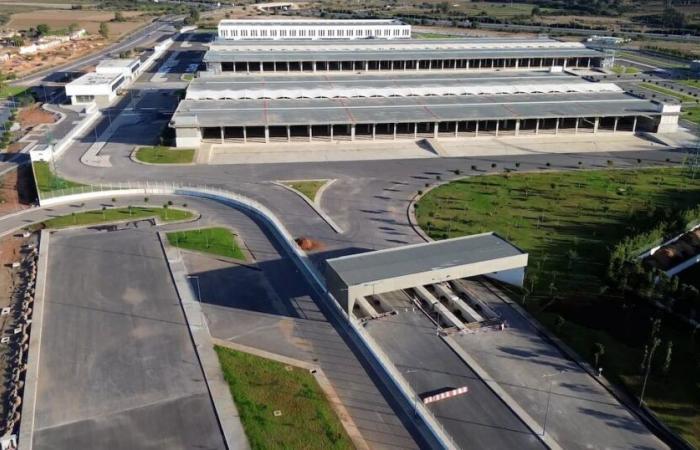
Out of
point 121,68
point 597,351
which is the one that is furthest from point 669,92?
point 121,68

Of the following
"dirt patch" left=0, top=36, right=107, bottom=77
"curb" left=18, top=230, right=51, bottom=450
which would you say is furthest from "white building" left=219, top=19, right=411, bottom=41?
"curb" left=18, top=230, right=51, bottom=450

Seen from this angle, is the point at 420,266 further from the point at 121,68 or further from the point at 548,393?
the point at 121,68

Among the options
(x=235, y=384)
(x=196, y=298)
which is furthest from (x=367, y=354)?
(x=196, y=298)

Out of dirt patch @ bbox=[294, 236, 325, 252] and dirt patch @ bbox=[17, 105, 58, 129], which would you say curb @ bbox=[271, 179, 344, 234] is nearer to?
dirt patch @ bbox=[294, 236, 325, 252]

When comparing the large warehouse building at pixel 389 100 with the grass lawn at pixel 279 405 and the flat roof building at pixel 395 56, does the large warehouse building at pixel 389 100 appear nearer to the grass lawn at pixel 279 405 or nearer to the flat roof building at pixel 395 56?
the flat roof building at pixel 395 56

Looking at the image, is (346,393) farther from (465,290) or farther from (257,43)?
(257,43)

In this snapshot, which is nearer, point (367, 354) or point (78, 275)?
point (367, 354)
